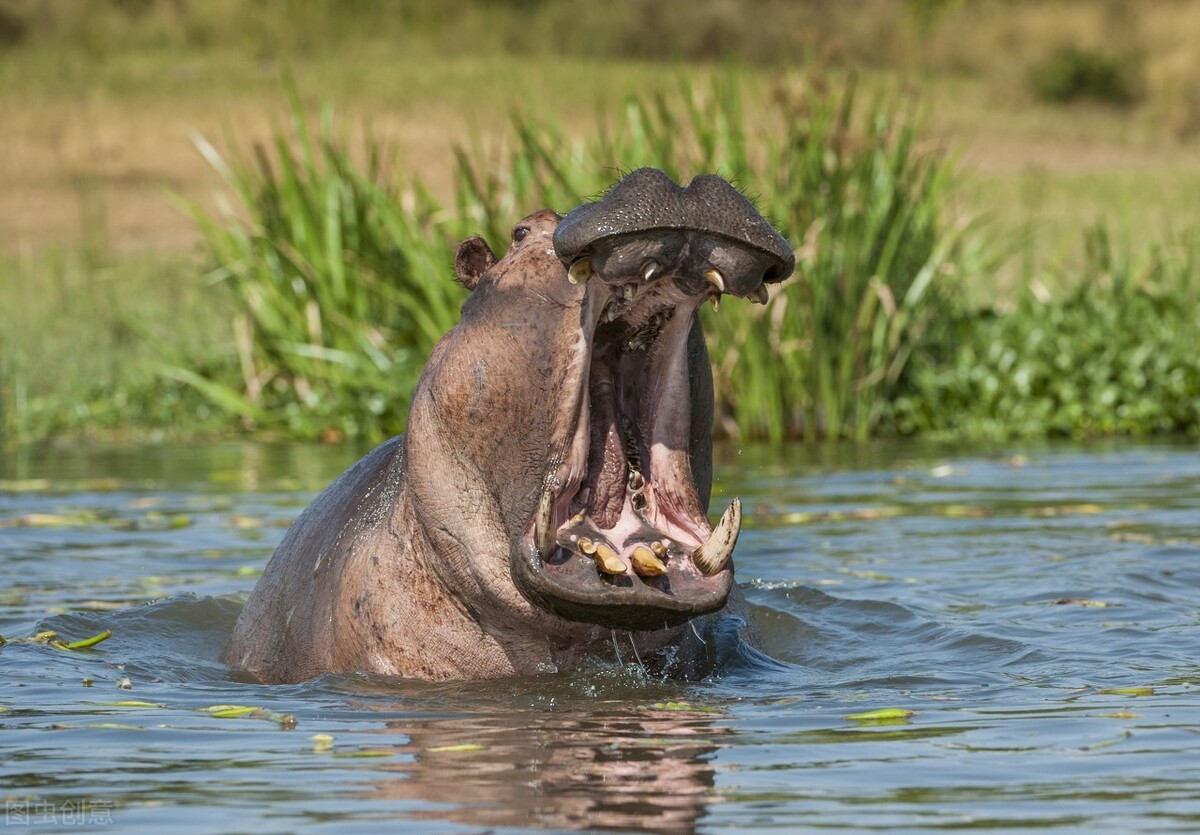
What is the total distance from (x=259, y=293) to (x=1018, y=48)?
27.7 meters

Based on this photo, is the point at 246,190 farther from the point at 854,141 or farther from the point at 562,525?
the point at 562,525

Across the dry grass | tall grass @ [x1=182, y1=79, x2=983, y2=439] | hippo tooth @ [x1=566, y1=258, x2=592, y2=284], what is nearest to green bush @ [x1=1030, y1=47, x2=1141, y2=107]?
the dry grass

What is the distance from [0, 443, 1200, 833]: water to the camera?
3.23 meters

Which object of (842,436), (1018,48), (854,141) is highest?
(1018,48)

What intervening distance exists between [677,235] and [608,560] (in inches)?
24.5

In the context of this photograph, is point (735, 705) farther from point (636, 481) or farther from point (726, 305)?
point (726, 305)

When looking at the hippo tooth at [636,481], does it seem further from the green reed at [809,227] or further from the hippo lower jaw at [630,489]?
the green reed at [809,227]

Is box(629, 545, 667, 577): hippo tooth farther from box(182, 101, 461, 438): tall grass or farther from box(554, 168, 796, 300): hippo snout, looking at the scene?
box(182, 101, 461, 438): tall grass

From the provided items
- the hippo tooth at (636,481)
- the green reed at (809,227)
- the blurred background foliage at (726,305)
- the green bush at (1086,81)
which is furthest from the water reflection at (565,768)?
the green bush at (1086,81)

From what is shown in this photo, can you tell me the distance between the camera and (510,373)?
3930mm

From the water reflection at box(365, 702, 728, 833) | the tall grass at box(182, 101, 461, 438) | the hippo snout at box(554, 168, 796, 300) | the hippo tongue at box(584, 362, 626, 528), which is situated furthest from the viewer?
the tall grass at box(182, 101, 461, 438)

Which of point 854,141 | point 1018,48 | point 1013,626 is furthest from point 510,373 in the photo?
point 1018,48

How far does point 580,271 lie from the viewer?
379 cm

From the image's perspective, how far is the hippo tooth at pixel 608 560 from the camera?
376 cm
